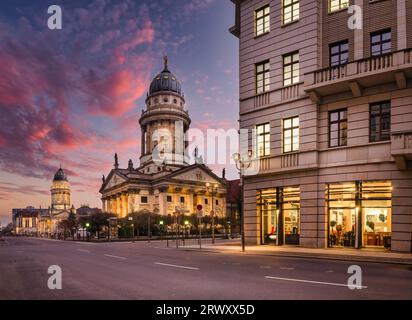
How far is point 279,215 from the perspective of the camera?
27.3m

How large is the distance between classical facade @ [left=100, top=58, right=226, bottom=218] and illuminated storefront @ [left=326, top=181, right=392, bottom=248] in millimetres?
66844

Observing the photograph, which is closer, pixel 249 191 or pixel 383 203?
pixel 383 203

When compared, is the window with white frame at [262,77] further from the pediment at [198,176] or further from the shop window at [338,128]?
the pediment at [198,176]

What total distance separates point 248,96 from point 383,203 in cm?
1232

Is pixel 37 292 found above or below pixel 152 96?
below

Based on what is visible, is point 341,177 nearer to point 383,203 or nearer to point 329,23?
point 383,203

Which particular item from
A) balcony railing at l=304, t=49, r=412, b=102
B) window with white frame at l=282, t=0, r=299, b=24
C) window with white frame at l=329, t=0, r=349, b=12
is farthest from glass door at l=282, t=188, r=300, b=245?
window with white frame at l=329, t=0, r=349, b=12

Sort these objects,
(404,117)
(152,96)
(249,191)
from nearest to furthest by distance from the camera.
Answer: (404,117)
(249,191)
(152,96)

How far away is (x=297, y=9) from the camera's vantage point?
88.2 feet

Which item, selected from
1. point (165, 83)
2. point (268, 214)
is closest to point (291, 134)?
point (268, 214)

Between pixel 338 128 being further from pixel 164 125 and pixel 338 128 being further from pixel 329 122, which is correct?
pixel 164 125

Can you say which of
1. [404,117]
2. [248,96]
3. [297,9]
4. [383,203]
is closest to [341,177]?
[383,203]

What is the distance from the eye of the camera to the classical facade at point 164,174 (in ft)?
329

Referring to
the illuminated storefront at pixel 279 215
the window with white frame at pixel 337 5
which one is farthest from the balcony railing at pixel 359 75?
the illuminated storefront at pixel 279 215
